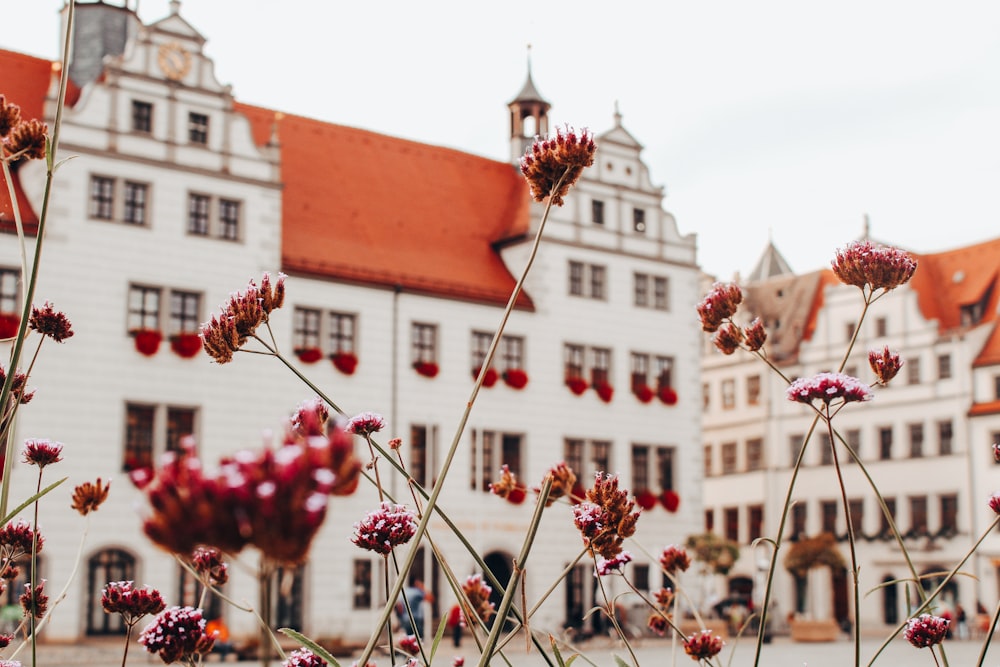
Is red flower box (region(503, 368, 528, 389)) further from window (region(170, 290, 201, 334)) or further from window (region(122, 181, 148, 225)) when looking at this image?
window (region(122, 181, 148, 225))

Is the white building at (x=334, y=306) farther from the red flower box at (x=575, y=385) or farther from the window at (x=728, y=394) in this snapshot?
the window at (x=728, y=394)

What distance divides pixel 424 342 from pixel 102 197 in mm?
9202

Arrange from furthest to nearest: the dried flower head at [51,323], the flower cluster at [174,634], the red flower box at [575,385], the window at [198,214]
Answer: the red flower box at [575,385]
the window at [198,214]
the dried flower head at [51,323]
the flower cluster at [174,634]

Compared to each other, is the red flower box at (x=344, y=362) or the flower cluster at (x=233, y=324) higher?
the red flower box at (x=344, y=362)

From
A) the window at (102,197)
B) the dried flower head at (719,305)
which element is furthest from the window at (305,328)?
the dried flower head at (719,305)

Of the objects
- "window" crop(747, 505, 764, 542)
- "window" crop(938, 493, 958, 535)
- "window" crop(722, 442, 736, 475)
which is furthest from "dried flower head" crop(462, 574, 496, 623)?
"window" crop(722, 442, 736, 475)

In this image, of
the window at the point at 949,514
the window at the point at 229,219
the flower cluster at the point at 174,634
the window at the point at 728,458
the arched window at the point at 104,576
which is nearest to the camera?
the flower cluster at the point at 174,634

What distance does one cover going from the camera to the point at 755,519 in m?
54.5

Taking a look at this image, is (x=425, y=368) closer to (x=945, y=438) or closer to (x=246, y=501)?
(x=945, y=438)

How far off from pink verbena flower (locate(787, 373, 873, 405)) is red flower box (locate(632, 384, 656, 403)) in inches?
1386

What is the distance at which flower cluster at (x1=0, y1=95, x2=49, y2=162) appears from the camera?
4145mm

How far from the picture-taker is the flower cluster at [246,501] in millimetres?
1485

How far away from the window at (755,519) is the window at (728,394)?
4.34m

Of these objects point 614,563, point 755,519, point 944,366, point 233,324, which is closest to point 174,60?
point 614,563
